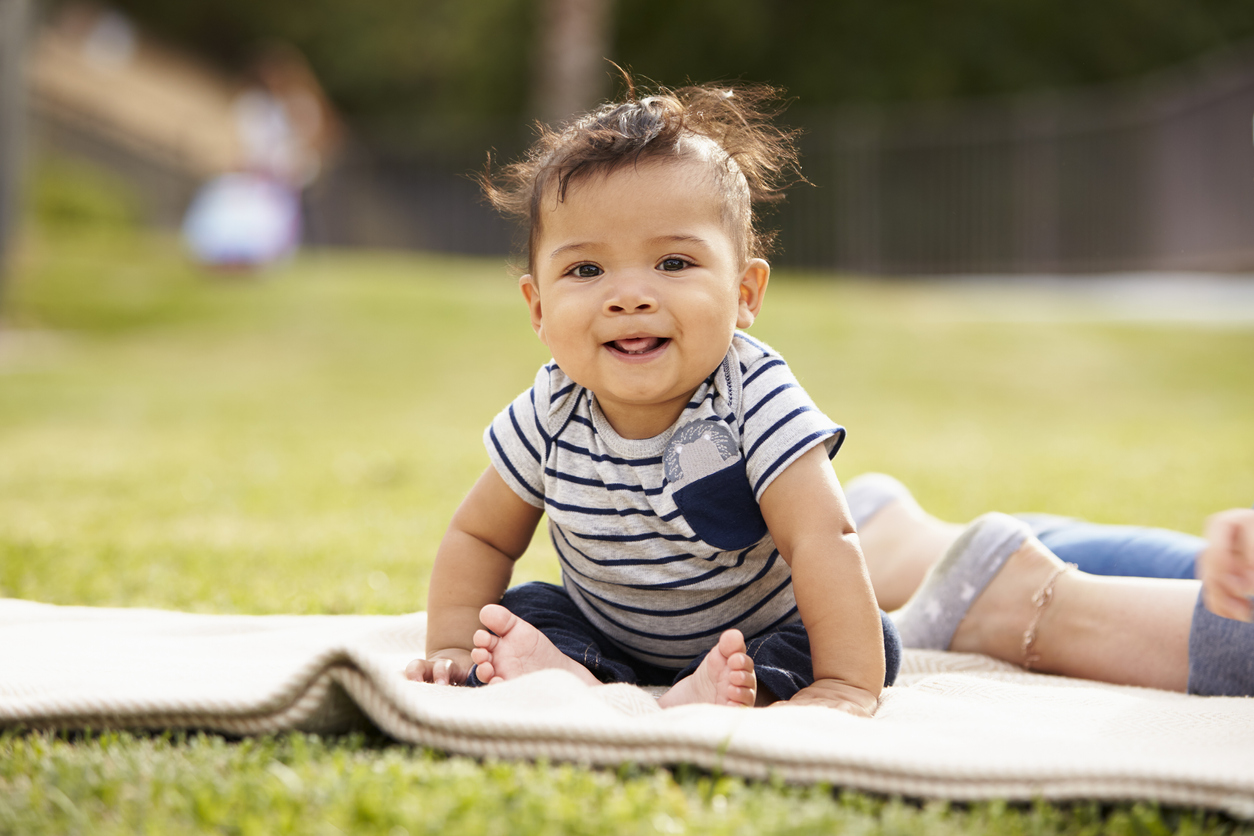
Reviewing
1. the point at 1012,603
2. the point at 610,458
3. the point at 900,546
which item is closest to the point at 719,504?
the point at 610,458

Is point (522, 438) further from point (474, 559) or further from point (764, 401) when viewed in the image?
point (764, 401)

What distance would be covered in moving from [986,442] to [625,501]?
502 centimetres

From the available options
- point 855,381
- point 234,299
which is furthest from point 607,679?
point 234,299

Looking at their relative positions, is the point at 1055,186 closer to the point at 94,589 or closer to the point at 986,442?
the point at 986,442

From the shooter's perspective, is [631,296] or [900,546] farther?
[900,546]

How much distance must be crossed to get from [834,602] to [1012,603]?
2.26 ft

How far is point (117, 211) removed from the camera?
18859 mm

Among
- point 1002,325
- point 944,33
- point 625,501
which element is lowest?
point 625,501

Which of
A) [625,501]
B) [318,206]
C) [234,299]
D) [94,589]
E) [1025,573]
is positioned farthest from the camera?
[318,206]

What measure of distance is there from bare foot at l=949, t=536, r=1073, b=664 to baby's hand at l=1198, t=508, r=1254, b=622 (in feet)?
2.00

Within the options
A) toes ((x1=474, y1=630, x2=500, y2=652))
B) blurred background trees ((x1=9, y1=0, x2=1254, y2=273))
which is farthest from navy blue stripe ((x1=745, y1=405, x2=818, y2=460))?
blurred background trees ((x1=9, y1=0, x2=1254, y2=273))

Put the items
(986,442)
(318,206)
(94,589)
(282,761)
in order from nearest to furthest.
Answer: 1. (282,761)
2. (94,589)
3. (986,442)
4. (318,206)

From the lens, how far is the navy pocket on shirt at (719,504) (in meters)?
2.06

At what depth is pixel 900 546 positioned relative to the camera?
282 cm
